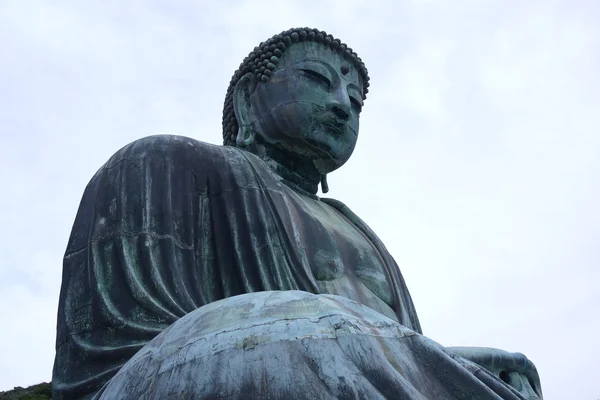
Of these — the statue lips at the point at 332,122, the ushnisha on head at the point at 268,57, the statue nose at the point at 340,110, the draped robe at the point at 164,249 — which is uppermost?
the ushnisha on head at the point at 268,57


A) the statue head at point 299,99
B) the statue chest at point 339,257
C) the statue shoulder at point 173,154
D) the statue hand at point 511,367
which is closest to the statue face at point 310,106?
the statue head at point 299,99

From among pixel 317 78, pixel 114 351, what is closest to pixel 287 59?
pixel 317 78

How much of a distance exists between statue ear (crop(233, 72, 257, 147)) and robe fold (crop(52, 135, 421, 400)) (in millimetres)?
502

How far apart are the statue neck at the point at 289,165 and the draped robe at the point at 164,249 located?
408mm

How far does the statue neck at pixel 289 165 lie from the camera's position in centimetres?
805

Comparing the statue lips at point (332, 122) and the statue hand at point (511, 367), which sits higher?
the statue lips at point (332, 122)

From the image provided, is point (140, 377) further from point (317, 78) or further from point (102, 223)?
point (317, 78)

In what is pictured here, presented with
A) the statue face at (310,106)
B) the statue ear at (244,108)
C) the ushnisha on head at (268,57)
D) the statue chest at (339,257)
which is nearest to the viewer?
the statue chest at (339,257)

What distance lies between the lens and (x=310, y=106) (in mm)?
7984

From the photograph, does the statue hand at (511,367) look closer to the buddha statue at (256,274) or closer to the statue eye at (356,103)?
the buddha statue at (256,274)

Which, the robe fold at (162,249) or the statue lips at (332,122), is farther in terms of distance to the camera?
the statue lips at (332,122)

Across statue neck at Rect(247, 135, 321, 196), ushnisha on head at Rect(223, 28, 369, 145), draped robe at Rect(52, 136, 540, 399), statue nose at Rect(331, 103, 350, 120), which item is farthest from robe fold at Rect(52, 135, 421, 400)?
ushnisha on head at Rect(223, 28, 369, 145)

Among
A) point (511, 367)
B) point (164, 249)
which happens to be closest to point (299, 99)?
point (164, 249)

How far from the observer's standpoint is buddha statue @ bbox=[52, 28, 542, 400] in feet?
15.0
